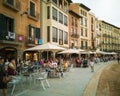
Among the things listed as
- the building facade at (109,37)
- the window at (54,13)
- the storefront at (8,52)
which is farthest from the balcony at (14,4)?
the building facade at (109,37)

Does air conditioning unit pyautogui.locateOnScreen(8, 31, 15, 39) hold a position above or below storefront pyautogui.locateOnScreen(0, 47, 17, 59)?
above

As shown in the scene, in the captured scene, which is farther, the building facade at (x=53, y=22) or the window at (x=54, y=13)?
the window at (x=54, y=13)

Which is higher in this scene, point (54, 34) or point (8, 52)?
point (54, 34)

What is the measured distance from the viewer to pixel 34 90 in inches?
511

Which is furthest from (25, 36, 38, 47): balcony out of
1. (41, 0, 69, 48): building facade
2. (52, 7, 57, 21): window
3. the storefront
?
(52, 7, 57, 21): window

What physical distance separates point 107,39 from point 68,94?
8656cm

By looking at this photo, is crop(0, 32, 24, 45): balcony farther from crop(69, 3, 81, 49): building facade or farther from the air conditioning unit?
crop(69, 3, 81, 49): building facade

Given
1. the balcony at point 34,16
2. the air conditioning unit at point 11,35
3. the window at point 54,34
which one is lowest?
the air conditioning unit at point 11,35

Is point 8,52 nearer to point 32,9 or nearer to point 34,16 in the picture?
point 34,16

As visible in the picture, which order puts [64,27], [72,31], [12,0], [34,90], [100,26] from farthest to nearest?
[100,26]
[72,31]
[64,27]
[12,0]
[34,90]

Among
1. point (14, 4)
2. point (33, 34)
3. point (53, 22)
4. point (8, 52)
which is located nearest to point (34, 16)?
point (33, 34)

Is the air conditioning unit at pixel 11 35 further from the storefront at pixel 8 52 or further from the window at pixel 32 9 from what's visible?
the window at pixel 32 9

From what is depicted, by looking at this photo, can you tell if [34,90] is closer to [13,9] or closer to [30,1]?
[13,9]

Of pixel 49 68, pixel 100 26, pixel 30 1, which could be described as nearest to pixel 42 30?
pixel 30 1
